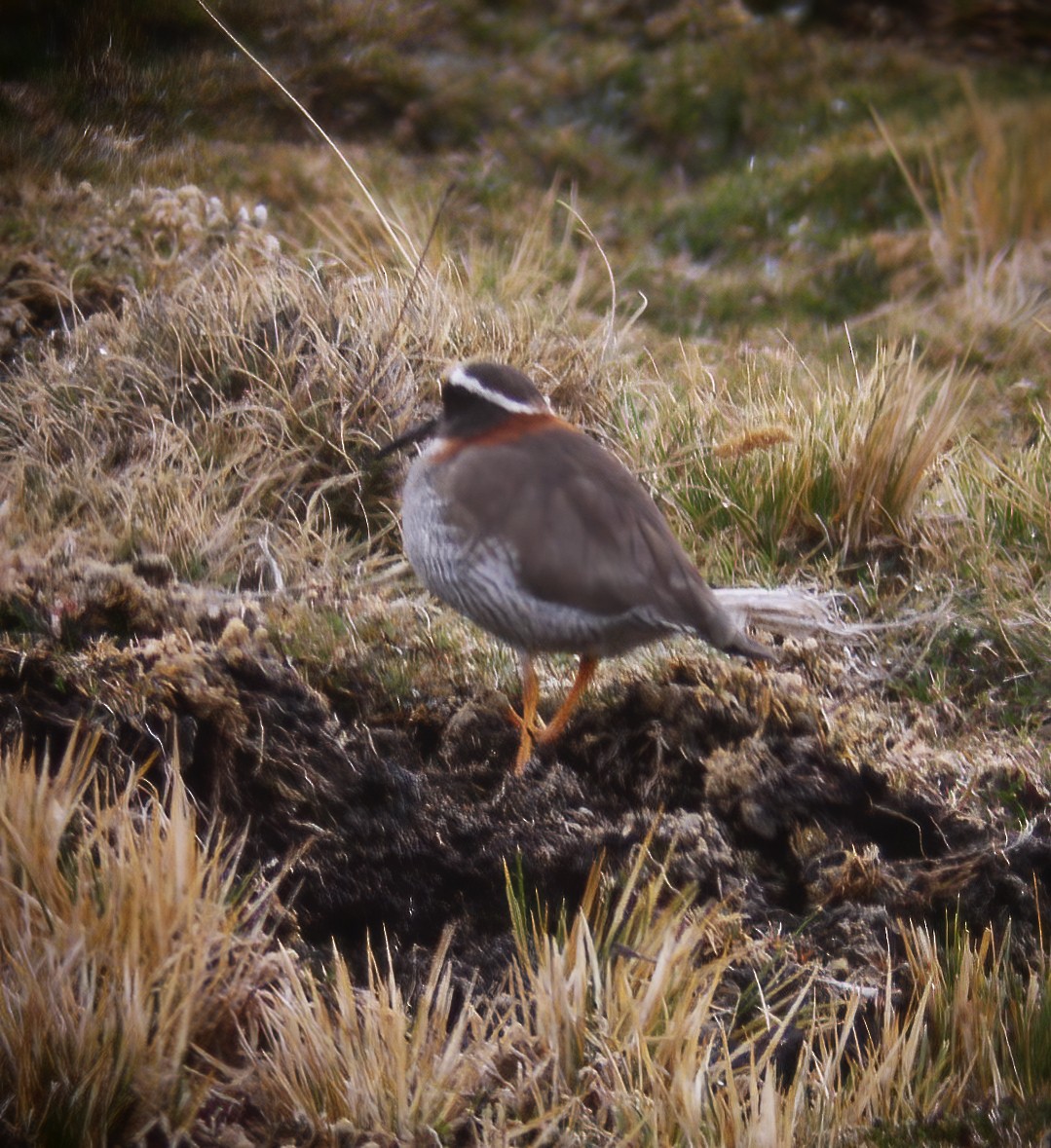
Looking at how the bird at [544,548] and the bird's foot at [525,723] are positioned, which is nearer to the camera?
the bird at [544,548]

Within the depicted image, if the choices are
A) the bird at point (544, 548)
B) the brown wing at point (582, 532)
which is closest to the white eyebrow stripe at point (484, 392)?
the bird at point (544, 548)

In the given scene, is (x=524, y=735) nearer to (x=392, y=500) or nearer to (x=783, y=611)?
(x=783, y=611)

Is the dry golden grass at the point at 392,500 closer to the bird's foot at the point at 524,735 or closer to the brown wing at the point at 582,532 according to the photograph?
the bird's foot at the point at 524,735

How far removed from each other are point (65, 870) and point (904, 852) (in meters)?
1.99

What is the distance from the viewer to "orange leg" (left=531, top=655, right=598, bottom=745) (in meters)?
3.24

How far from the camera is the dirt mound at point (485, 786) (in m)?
2.93

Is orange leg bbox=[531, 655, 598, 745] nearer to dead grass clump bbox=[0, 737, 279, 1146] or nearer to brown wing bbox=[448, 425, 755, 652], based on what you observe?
brown wing bbox=[448, 425, 755, 652]

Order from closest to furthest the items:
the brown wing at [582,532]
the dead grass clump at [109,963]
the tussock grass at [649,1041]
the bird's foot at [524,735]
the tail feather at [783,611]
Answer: the dead grass clump at [109,963]
the tussock grass at [649,1041]
the brown wing at [582,532]
the bird's foot at [524,735]
the tail feather at [783,611]

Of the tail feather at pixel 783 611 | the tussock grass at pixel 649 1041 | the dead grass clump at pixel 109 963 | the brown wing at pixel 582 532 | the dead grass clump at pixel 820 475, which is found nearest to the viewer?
the dead grass clump at pixel 109 963

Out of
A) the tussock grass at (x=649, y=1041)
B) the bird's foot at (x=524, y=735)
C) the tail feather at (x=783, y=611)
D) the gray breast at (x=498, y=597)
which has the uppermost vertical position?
the gray breast at (x=498, y=597)

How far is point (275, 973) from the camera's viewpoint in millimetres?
2596

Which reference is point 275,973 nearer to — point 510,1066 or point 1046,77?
point 510,1066

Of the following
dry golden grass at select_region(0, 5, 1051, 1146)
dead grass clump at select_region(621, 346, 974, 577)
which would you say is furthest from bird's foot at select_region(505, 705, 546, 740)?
dead grass clump at select_region(621, 346, 974, 577)

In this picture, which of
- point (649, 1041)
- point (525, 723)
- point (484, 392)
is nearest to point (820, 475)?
point (484, 392)
